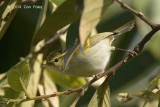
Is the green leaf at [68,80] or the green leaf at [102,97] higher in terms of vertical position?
the green leaf at [68,80]

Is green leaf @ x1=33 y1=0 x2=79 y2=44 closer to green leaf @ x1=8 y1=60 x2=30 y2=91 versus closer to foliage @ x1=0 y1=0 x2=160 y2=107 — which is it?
foliage @ x1=0 y1=0 x2=160 y2=107

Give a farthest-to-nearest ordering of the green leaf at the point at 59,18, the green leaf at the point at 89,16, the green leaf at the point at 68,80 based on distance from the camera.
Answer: the green leaf at the point at 68,80 < the green leaf at the point at 59,18 < the green leaf at the point at 89,16

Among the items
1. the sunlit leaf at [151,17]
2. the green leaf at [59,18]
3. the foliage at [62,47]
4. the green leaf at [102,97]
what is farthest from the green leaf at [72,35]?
the sunlit leaf at [151,17]

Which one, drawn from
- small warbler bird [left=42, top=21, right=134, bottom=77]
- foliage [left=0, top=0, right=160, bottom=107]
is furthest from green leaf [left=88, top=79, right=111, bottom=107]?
small warbler bird [left=42, top=21, right=134, bottom=77]

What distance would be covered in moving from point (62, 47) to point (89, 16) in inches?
56.8

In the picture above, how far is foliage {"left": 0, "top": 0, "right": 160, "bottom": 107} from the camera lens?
4.26 feet

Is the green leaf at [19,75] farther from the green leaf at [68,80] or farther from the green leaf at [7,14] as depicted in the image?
the green leaf at [68,80]

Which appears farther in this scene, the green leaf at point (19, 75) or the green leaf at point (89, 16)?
the green leaf at point (19, 75)

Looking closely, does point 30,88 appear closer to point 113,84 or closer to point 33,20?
point 33,20

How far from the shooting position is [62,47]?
2.53 metres

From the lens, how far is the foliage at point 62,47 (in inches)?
51.2

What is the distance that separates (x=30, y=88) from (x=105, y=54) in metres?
0.61

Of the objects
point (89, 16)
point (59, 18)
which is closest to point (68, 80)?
point (59, 18)

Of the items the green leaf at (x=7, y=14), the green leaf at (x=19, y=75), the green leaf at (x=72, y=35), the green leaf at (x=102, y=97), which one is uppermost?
the green leaf at (x=7, y=14)
